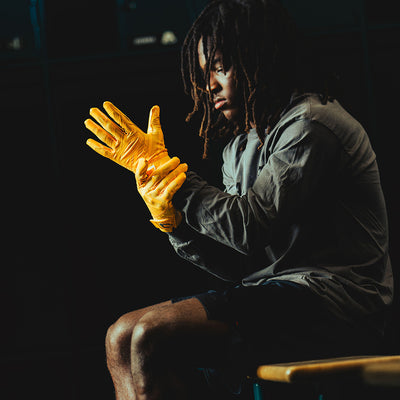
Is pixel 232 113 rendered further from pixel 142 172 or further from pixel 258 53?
pixel 142 172

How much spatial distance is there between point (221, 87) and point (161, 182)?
306mm

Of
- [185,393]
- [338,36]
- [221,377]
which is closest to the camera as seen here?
[185,393]

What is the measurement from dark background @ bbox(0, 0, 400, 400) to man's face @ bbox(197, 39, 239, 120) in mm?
804

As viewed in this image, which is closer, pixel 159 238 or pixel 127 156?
pixel 127 156

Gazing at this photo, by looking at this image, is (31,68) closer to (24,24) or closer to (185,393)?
(24,24)

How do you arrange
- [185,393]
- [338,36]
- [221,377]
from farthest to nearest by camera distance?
[338,36] → [221,377] → [185,393]

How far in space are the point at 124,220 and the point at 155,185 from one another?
3.48 feet

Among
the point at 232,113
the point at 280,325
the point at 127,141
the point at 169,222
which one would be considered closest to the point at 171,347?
the point at 280,325

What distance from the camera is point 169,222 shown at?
47.1 inches

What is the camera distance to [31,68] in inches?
82.6

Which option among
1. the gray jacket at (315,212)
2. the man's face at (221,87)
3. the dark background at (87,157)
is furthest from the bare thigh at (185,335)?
the dark background at (87,157)

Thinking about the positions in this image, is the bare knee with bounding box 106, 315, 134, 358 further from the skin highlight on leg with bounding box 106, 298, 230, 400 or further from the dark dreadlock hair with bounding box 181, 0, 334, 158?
the dark dreadlock hair with bounding box 181, 0, 334, 158

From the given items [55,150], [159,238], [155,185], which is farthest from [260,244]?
[55,150]

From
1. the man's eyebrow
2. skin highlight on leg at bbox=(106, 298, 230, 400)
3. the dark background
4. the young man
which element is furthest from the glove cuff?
the dark background
